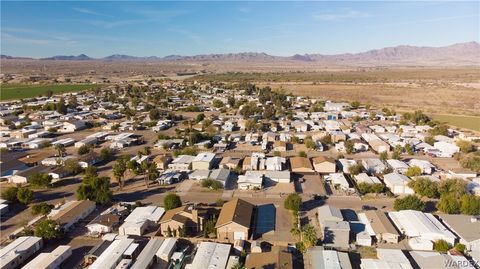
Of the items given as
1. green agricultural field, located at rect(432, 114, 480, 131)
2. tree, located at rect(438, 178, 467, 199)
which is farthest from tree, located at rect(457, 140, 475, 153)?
green agricultural field, located at rect(432, 114, 480, 131)

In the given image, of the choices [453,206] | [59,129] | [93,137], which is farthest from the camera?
[59,129]

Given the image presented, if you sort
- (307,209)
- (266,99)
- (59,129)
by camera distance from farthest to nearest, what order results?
1. (266,99)
2. (59,129)
3. (307,209)

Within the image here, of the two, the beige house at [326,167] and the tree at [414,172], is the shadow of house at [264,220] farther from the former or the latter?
the tree at [414,172]

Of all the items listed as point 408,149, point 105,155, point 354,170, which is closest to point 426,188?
point 354,170

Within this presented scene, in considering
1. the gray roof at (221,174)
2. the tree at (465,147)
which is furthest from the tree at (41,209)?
the tree at (465,147)

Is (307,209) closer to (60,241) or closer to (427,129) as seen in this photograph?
(60,241)

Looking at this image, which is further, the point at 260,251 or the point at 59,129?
the point at 59,129

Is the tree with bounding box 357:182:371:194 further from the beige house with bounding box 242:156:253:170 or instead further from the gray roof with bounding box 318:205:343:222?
the beige house with bounding box 242:156:253:170

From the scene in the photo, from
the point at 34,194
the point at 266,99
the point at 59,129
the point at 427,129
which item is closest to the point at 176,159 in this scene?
the point at 34,194
